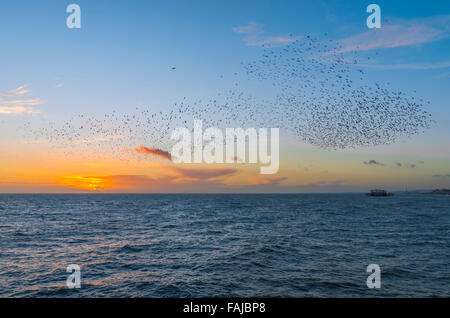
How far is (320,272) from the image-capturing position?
21.9 m

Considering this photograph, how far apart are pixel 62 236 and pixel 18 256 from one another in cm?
1284

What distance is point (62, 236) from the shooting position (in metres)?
40.8

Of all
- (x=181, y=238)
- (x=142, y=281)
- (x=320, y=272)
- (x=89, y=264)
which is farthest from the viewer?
(x=181, y=238)
